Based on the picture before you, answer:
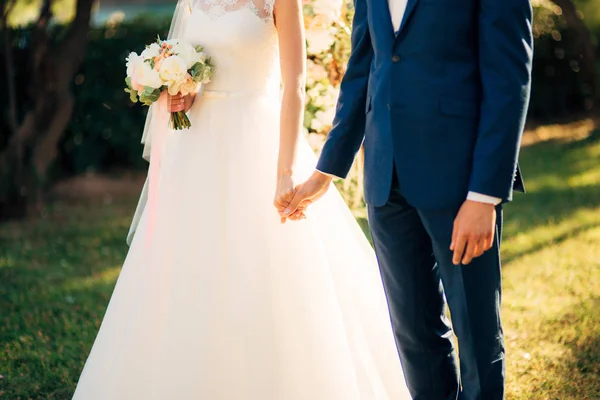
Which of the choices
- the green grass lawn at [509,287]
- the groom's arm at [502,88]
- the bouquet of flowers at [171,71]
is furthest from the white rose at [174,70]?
the green grass lawn at [509,287]

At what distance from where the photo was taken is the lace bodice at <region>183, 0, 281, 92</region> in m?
3.29

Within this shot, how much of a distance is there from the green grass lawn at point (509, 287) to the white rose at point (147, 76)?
1.73 meters

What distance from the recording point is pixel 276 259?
329cm

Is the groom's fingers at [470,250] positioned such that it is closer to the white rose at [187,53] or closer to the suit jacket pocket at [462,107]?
the suit jacket pocket at [462,107]

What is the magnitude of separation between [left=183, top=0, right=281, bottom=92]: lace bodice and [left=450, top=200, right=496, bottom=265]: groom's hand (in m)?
1.30

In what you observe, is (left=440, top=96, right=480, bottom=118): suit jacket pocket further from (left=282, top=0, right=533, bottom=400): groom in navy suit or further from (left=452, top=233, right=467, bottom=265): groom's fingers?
(left=452, top=233, right=467, bottom=265): groom's fingers

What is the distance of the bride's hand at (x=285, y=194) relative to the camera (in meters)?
3.09

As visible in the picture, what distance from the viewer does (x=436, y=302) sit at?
112 inches

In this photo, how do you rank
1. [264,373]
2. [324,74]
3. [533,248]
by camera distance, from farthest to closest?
[533,248]
[324,74]
[264,373]

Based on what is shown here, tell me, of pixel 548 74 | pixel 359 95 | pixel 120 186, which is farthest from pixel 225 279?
pixel 548 74

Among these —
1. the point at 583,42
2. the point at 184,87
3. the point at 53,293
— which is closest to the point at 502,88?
the point at 184,87

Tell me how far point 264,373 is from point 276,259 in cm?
45

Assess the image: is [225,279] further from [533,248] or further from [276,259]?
[533,248]

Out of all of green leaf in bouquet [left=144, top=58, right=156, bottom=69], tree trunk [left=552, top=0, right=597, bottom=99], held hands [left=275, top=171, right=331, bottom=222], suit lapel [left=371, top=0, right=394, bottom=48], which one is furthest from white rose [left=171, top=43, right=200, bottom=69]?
tree trunk [left=552, top=0, right=597, bottom=99]
